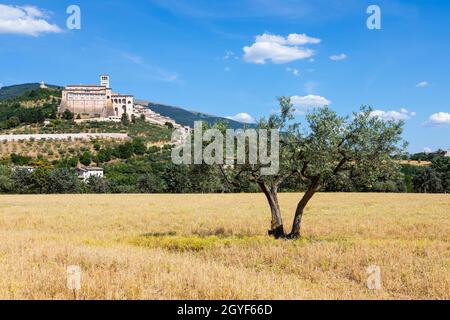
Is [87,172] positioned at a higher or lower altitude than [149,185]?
higher

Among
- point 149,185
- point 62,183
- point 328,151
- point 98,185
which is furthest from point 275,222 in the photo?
point 98,185

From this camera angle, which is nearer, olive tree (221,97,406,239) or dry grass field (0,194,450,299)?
dry grass field (0,194,450,299)

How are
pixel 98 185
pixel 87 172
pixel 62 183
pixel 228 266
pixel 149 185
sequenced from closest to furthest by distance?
pixel 228 266
pixel 62 183
pixel 98 185
pixel 149 185
pixel 87 172

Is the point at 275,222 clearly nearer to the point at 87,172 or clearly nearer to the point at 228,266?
the point at 228,266

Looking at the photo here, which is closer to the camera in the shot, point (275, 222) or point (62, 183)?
point (275, 222)

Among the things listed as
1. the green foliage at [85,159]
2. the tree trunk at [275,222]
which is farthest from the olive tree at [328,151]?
the green foliage at [85,159]

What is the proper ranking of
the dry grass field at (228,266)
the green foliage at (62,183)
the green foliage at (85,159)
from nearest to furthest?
1. the dry grass field at (228,266)
2. the green foliage at (62,183)
3. the green foliage at (85,159)

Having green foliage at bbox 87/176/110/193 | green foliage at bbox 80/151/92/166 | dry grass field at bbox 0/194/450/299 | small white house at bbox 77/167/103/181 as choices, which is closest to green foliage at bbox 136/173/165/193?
green foliage at bbox 87/176/110/193

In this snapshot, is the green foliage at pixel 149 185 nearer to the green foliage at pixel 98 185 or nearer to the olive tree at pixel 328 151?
the green foliage at pixel 98 185

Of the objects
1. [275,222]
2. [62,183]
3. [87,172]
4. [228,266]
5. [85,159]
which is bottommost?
[228,266]

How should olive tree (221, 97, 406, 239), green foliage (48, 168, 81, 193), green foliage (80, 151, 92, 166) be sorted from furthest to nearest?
green foliage (80, 151, 92, 166)
green foliage (48, 168, 81, 193)
olive tree (221, 97, 406, 239)

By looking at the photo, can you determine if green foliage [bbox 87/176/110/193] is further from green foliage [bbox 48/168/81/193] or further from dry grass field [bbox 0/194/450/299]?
dry grass field [bbox 0/194/450/299]
